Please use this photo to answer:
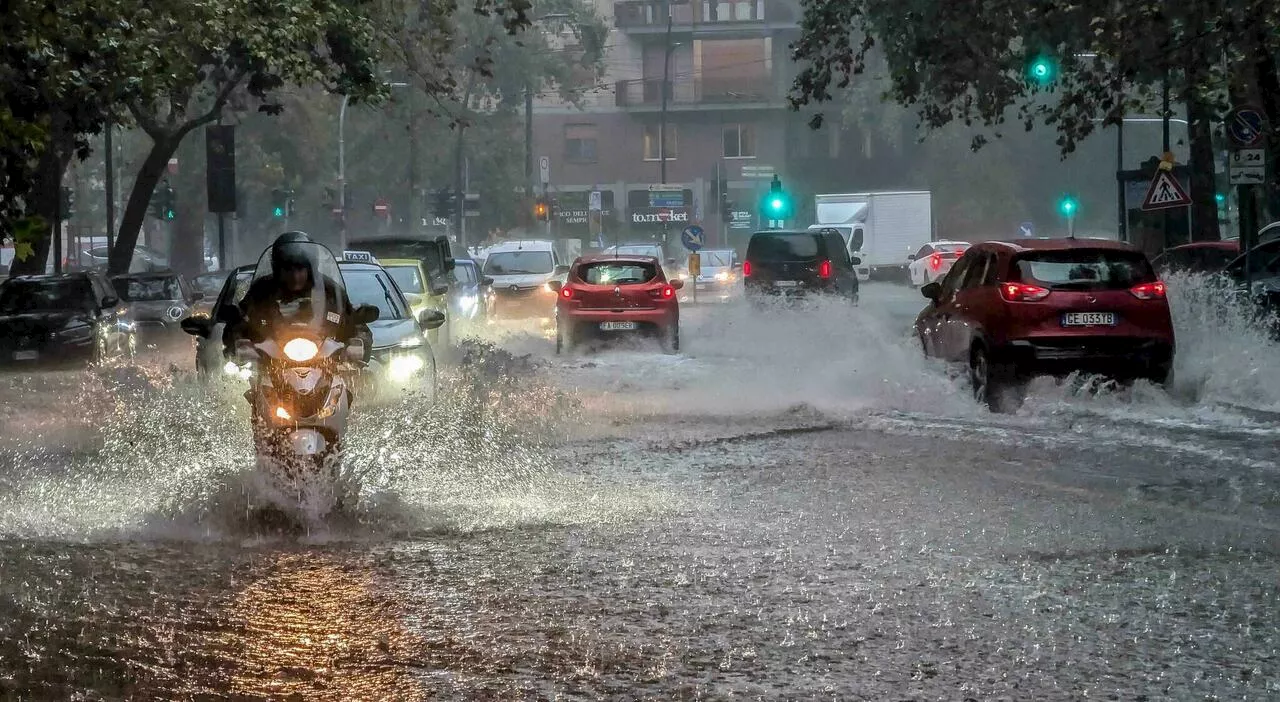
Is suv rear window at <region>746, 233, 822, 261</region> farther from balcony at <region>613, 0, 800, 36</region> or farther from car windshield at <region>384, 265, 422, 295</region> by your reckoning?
balcony at <region>613, 0, 800, 36</region>

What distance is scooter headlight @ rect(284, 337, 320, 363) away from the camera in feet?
30.9

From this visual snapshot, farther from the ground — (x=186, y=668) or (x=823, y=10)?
(x=823, y=10)

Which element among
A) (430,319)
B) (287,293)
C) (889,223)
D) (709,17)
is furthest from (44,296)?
(709,17)

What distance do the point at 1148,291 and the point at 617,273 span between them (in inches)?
443

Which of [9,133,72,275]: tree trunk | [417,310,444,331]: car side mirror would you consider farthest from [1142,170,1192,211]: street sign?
[9,133,72,275]: tree trunk

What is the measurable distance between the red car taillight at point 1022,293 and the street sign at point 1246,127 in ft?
17.5

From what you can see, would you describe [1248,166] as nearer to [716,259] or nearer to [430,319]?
[430,319]

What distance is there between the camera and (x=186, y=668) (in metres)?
6.38

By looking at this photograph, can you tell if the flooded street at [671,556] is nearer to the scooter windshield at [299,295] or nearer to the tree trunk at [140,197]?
the scooter windshield at [299,295]

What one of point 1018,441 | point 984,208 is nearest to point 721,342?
point 1018,441

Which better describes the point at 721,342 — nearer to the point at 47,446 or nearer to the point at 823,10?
the point at 823,10

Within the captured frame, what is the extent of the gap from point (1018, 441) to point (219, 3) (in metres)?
15.1

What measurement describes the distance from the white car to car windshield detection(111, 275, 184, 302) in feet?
82.4

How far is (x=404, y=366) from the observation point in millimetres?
15703
